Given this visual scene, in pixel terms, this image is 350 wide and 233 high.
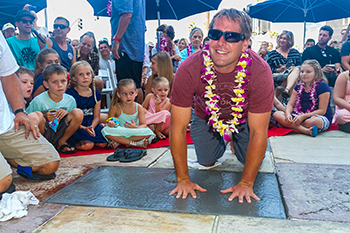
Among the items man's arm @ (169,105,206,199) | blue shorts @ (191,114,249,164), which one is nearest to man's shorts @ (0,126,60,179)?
man's arm @ (169,105,206,199)

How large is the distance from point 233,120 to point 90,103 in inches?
89.5

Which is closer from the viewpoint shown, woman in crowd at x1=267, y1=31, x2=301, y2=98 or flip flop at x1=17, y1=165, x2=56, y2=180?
flip flop at x1=17, y1=165, x2=56, y2=180

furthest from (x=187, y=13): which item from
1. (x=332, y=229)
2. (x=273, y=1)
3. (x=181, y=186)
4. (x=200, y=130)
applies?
(x=332, y=229)

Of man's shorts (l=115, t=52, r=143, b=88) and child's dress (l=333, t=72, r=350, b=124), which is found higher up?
man's shorts (l=115, t=52, r=143, b=88)

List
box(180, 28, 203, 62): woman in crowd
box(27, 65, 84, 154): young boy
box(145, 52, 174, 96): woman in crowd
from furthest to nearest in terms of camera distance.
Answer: box(180, 28, 203, 62): woman in crowd → box(145, 52, 174, 96): woman in crowd → box(27, 65, 84, 154): young boy

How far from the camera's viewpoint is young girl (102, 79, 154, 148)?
11.9ft

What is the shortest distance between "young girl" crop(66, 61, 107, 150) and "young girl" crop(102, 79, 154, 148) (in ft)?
0.57

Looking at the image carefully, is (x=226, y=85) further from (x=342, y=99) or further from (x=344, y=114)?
(x=342, y=99)

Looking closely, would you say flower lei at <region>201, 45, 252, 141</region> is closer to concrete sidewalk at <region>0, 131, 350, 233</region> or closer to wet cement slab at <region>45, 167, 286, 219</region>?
wet cement slab at <region>45, 167, 286, 219</region>

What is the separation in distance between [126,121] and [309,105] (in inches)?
114

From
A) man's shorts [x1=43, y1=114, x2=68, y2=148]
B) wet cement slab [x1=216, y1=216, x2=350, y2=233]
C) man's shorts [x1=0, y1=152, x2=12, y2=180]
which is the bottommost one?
wet cement slab [x1=216, y1=216, x2=350, y2=233]

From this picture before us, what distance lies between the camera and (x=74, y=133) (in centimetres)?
368

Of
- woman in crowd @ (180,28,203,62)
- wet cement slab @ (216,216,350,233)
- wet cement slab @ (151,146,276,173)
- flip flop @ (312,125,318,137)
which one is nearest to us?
wet cement slab @ (216,216,350,233)

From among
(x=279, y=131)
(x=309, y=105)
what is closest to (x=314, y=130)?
(x=279, y=131)
